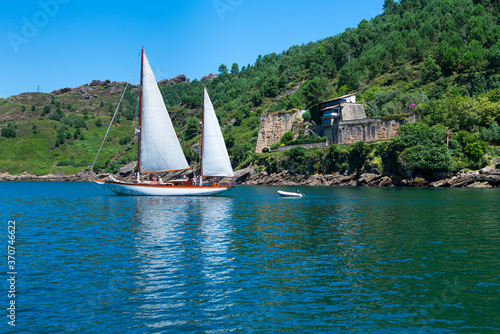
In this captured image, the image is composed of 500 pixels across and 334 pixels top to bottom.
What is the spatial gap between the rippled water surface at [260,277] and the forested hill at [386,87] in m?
64.7

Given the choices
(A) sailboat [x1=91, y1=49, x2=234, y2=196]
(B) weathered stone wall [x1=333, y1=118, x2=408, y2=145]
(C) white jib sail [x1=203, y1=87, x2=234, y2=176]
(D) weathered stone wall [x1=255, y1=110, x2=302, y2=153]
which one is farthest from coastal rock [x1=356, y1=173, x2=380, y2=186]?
(C) white jib sail [x1=203, y1=87, x2=234, y2=176]

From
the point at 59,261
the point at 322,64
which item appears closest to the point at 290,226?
the point at 59,261

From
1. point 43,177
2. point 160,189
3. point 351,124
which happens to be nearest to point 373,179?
point 351,124

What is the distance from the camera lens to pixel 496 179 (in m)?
74.2

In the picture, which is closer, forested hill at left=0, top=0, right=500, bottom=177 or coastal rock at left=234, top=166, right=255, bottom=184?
forested hill at left=0, top=0, right=500, bottom=177

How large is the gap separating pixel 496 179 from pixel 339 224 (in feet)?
186

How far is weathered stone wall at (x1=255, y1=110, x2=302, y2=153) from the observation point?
427 ft

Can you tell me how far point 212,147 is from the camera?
6231 centimetres

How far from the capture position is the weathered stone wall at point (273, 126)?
130000 millimetres

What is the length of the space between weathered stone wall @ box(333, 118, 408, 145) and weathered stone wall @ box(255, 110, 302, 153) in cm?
2703

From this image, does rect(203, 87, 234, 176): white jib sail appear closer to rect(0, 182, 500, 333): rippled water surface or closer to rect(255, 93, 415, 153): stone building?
rect(0, 182, 500, 333): rippled water surface

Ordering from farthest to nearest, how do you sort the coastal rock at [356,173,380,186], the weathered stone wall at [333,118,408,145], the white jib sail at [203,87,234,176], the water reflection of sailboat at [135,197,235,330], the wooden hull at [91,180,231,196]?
the weathered stone wall at [333,118,408,145]
the coastal rock at [356,173,380,186]
the wooden hull at [91,180,231,196]
the white jib sail at [203,87,234,176]
the water reflection of sailboat at [135,197,235,330]

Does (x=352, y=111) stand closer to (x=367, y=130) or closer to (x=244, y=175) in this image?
(x=367, y=130)

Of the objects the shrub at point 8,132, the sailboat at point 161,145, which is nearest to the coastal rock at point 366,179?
the sailboat at point 161,145
